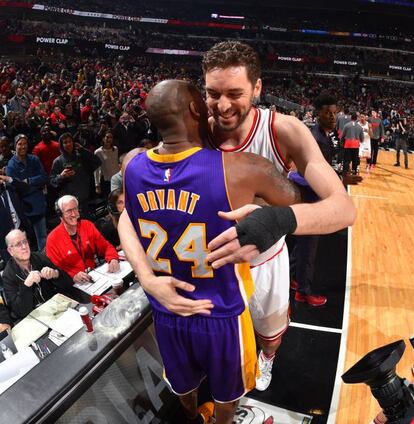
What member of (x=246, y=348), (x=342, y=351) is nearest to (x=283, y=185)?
(x=246, y=348)

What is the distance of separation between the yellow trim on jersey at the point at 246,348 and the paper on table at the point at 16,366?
102 cm

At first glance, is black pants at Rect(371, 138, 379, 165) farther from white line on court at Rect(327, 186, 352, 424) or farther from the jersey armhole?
the jersey armhole

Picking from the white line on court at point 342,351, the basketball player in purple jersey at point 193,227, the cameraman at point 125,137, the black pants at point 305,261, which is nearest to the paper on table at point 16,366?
the basketball player in purple jersey at point 193,227

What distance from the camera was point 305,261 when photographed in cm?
354

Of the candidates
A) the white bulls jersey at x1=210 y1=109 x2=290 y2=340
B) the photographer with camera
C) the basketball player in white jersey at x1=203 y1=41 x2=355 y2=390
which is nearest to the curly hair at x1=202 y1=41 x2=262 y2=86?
the basketball player in white jersey at x1=203 y1=41 x2=355 y2=390

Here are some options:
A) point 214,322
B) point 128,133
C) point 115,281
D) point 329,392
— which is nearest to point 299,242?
point 329,392

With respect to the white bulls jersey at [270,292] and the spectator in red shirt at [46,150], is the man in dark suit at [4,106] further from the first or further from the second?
the white bulls jersey at [270,292]

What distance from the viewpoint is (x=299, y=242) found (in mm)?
3611

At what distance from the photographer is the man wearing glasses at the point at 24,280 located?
283 cm

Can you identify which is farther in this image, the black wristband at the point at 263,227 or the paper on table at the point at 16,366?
the paper on table at the point at 16,366

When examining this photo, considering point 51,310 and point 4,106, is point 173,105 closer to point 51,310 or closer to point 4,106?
point 51,310

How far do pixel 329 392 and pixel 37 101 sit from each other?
864 centimetres

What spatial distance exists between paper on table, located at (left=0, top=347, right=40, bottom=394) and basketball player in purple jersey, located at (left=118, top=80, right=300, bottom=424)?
29.0 inches

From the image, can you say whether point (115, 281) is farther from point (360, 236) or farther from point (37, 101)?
point (37, 101)
